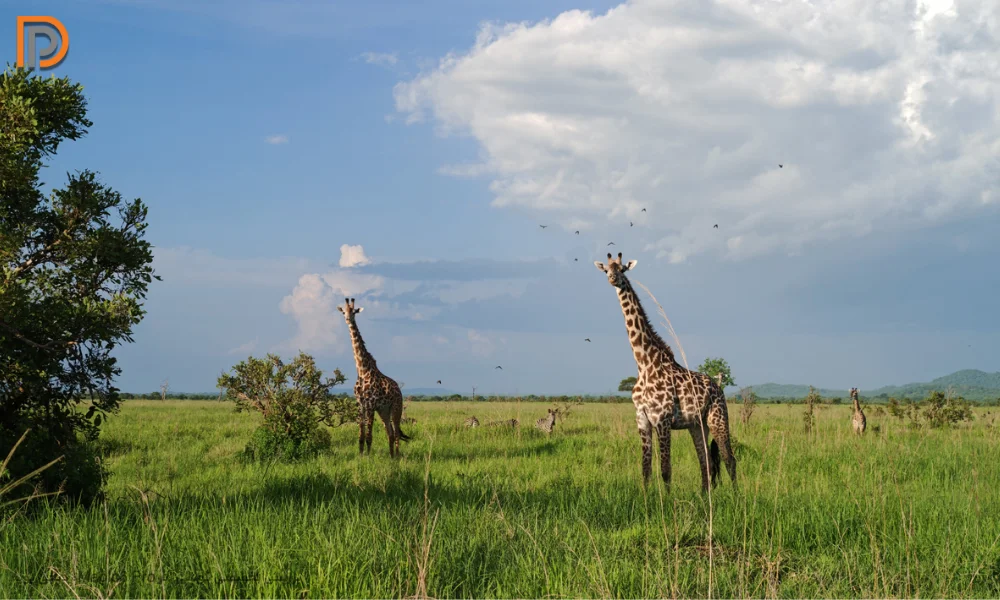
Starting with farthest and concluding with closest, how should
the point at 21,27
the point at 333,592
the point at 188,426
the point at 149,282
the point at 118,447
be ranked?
the point at 188,426 < the point at 118,447 < the point at 21,27 < the point at 149,282 < the point at 333,592

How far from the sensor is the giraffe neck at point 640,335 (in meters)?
10.6

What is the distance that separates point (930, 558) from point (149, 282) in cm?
919

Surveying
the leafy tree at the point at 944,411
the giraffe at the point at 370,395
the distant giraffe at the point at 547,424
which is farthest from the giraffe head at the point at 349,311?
the leafy tree at the point at 944,411

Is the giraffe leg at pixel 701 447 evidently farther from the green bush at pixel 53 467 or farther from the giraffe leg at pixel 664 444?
the green bush at pixel 53 467

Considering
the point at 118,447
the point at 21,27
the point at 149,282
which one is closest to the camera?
the point at 149,282

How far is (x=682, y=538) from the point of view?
7.17m

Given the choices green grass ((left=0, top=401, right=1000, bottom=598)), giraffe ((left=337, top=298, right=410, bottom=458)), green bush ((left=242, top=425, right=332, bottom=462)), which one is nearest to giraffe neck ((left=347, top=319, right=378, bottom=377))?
giraffe ((left=337, top=298, right=410, bottom=458))

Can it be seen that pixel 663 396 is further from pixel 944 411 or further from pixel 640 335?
pixel 944 411

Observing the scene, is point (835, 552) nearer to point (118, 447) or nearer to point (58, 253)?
point (58, 253)

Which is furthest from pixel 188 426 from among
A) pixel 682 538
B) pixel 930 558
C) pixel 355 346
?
pixel 930 558

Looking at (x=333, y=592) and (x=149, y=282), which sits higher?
(x=149, y=282)

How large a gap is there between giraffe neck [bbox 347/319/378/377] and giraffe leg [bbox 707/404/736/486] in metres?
8.00

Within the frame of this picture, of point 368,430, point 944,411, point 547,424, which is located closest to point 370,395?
point 368,430

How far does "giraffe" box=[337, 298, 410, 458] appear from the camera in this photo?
1545 centimetres
